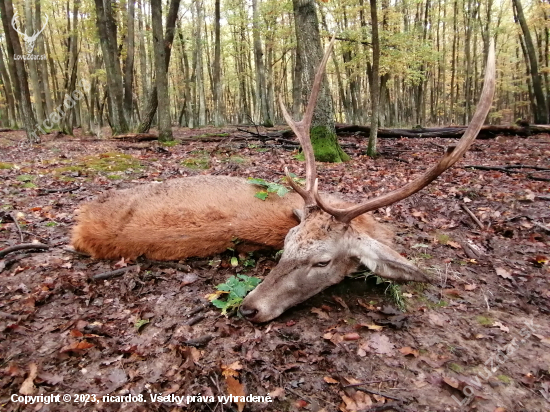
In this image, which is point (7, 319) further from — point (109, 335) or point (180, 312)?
point (180, 312)

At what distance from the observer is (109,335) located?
2.72m

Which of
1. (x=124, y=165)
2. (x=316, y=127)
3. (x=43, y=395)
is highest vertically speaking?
(x=316, y=127)

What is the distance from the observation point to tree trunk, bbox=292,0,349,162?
27.1ft

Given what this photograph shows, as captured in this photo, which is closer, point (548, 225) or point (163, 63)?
point (548, 225)

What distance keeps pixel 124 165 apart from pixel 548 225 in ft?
27.1

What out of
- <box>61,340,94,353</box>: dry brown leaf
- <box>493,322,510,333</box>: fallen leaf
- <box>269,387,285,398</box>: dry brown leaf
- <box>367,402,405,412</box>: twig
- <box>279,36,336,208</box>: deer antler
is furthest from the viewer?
<box>279,36,336,208</box>: deer antler

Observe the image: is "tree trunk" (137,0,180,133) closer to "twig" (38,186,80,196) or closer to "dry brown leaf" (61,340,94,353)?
"twig" (38,186,80,196)

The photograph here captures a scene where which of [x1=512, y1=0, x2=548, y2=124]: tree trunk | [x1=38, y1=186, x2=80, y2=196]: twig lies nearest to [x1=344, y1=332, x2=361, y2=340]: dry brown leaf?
[x1=38, y1=186, x2=80, y2=196]: twig

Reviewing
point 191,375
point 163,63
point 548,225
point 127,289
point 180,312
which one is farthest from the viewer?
point 163,63

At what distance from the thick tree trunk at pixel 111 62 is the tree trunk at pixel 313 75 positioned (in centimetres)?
895

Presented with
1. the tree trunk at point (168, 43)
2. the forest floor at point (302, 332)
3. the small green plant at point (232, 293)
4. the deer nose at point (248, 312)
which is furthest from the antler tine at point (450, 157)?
the tree trunk at point (168, 43)

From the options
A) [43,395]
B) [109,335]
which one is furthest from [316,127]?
[43,395]

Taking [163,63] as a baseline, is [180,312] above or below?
below

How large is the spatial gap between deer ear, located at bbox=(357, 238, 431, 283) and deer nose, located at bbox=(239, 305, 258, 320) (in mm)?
1060
